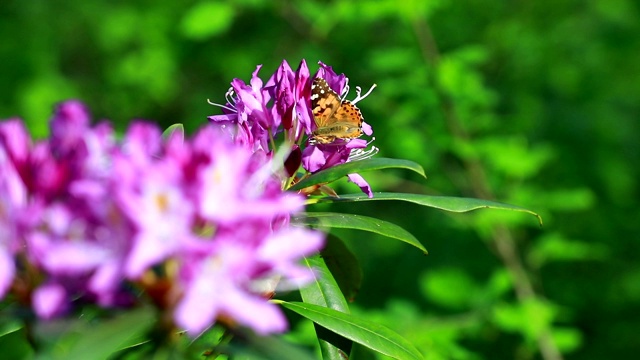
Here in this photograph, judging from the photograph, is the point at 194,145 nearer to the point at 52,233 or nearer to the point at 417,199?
the point at 52,233

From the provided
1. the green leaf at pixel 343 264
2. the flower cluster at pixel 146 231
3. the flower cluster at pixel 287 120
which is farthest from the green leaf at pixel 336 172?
the flower cluster at pixel 146 231

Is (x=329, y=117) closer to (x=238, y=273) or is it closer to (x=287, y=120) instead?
(x=287, y=120)

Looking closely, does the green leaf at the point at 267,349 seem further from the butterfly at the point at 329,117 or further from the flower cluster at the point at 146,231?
the butterfly at the point at 329,117

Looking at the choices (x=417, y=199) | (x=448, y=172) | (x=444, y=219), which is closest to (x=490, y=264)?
(x=444, y=219)

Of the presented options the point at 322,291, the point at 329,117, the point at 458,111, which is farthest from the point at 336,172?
the point at 458,111

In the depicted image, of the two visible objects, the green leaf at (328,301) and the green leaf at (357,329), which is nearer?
the green leaf at (357,329)

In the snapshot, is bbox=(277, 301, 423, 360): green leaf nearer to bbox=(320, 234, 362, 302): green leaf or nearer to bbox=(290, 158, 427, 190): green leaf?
bbox=(290, 158, 427, 190): green leaf

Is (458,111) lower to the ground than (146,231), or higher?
higher
